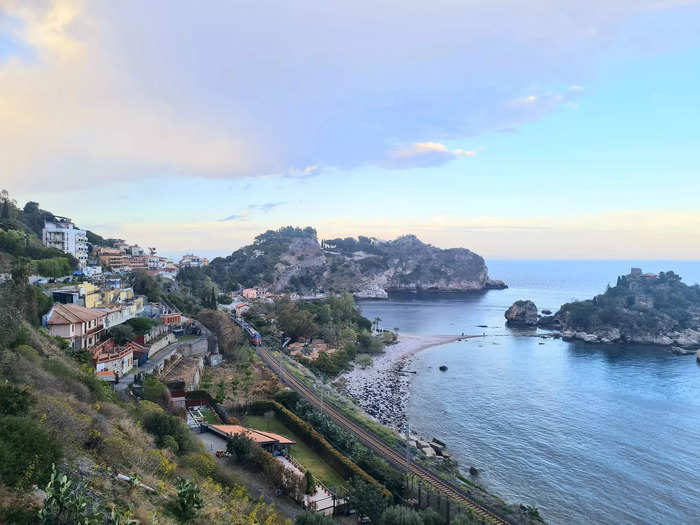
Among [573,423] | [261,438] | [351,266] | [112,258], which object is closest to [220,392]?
[261,438]

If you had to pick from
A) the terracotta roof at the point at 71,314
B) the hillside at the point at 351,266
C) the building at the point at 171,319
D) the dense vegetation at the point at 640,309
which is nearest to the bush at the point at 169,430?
the terracotta roof at the point at 71,314

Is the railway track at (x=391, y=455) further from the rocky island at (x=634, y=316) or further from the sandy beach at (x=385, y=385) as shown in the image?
the rocky island at (x=634, y=316)

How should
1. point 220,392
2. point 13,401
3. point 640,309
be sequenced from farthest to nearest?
point 640,309 < point 220,392 < point 13,401

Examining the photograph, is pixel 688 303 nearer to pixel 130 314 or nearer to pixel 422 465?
pixel 422 465

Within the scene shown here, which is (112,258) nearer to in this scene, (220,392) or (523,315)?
(220,392)

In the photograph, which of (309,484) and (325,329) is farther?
(325,329)

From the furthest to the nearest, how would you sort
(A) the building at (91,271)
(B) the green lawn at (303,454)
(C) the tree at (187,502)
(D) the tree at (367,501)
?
(A) the building at (91,271) < (B) the green lawn at (303,454) < (D) the tree at (367,501) < (C) the tree at (187,502)

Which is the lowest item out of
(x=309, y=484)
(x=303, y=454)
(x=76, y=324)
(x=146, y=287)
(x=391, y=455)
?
(x=391, y=455)
